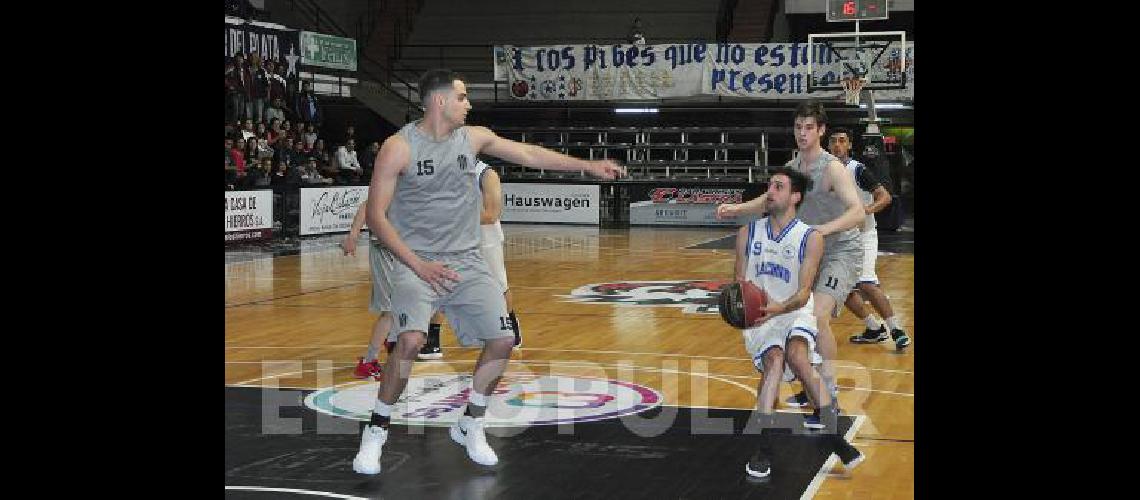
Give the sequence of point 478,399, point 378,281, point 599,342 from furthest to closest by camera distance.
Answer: point 599,342 → point 378,281 → point 478,399

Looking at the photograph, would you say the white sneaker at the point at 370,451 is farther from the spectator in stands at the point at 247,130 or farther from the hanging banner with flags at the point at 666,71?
the hanging banner with flags at the point at 666,71

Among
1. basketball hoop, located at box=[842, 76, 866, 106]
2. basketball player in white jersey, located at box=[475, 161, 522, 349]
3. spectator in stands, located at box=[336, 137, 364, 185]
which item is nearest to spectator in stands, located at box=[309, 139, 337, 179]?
spectator in stands, located at box=[336, 137, 364, 185]

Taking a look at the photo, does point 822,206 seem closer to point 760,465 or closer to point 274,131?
point 760,465

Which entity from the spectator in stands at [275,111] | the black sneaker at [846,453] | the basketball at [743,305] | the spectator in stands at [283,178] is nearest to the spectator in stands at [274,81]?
the spectator in stands at [275,111]

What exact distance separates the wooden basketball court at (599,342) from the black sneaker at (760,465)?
0.85ft

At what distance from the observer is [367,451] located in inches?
265

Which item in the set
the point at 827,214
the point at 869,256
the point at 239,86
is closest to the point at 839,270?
the point at 827,214

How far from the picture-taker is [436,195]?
22.4ft

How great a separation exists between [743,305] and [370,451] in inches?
76.8

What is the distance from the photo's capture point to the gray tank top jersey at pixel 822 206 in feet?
27.3

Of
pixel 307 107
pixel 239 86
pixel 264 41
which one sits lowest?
pixel 307 107

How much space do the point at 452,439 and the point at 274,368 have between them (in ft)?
10.5

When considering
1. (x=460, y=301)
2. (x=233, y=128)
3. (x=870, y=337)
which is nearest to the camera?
(x=460, y=301)
